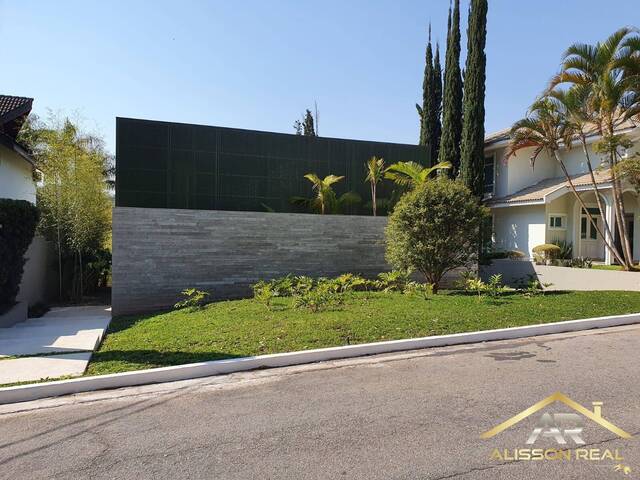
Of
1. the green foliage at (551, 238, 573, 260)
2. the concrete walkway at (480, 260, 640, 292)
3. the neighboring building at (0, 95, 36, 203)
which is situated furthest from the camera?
the green foliage at (551, 238, 573, 260)

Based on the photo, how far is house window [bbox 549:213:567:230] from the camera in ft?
62.8

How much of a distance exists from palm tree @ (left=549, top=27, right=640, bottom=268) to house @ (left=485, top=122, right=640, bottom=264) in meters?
2.58

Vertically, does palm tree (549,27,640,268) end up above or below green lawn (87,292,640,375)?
above

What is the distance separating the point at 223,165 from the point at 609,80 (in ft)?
37.9

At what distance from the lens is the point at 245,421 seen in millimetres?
4367

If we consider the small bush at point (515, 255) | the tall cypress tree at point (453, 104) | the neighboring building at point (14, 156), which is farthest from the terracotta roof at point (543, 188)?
the neighboring building at point (14, 156)

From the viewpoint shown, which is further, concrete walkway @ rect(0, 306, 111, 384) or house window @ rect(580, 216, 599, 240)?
house window @ rect(580, 216, 599, 240)

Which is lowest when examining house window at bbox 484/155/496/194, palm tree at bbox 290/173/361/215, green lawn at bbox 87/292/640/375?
green lawn at bbox 87/292/640/375

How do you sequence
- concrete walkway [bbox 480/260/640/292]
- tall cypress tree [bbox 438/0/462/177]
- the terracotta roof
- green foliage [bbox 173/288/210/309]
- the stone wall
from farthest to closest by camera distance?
tall cypress tree [bbox 438/0/462/177] < the terracotta roof < concrete walkway [bbox 480/260/640/292] < the stone wall < green foliage [bbox 173/288/210/309]

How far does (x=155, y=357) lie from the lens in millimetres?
6594

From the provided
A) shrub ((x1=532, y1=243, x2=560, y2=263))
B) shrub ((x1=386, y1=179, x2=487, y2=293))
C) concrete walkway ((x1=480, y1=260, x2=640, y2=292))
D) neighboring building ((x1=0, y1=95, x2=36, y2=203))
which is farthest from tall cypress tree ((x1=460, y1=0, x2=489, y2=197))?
neighboring building ((x1=0, y1=95, x2=36, y2=203))

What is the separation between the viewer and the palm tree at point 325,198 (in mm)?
14023

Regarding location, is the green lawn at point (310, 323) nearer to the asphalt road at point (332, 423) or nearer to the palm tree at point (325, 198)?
the asphalt road at point (332, 423)

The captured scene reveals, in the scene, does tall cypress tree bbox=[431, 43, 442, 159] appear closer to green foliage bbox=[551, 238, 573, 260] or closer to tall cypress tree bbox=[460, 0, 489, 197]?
tall cypress tree bbox=[460, 0, 489, 197]
